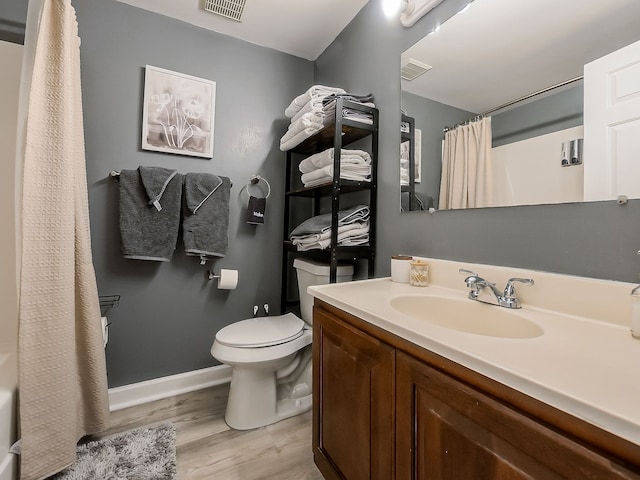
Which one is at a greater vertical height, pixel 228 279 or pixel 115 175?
pixel 115 175

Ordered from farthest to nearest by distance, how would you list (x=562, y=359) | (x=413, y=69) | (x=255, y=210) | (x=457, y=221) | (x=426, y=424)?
(x=255, y=210) → (x=413, y=69) → (x=457, y=221) → (x=426, y=424) → (x=562, y=359)

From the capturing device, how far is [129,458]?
3.98ft

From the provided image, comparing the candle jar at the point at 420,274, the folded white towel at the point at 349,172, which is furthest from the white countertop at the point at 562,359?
the folded white towel at the point at 349,172

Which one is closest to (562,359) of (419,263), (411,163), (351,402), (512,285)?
(512,285)

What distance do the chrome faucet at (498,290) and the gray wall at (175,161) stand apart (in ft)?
4.51

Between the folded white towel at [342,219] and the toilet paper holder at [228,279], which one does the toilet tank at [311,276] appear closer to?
the folded white towel at [342,219]

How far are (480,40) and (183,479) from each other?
205 centimetres

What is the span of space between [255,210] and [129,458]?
53.3 inches

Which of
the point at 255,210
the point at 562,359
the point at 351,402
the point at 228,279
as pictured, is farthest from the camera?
the point at 255,210

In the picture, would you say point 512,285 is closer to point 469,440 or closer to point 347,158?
point 469,440

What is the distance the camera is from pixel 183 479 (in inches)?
44.4

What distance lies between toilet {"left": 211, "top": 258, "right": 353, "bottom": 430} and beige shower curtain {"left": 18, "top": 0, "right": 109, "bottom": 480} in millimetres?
593

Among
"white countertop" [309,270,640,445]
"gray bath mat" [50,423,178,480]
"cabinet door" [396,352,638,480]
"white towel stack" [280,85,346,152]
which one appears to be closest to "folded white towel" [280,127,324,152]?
"white towel stack" [280,85,346,152]

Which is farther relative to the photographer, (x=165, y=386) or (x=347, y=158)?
(x=165, y=386)
